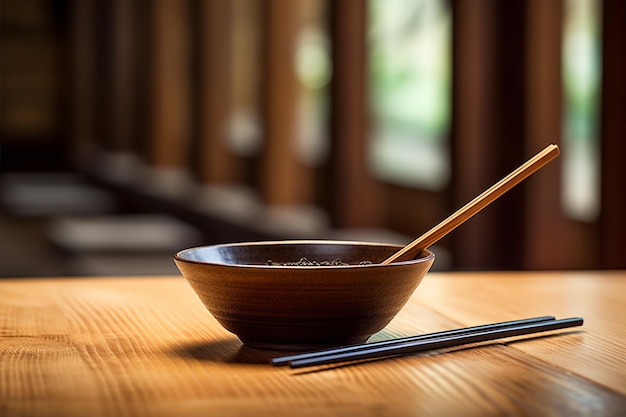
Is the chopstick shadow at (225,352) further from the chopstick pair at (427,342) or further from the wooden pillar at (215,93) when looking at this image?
the wooden pillar at (215,93)

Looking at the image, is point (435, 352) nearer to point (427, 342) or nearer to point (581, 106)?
point (427, 342)

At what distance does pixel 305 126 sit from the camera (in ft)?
17.0

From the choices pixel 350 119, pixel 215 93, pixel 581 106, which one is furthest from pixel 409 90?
pixel 215 93

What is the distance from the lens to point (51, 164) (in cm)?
1053

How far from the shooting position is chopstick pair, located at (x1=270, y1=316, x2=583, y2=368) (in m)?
0.80

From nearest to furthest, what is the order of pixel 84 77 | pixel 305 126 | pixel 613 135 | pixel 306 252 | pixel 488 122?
1. pixel 306 252
2. pixel 613 135
3. pixel 488 122
4. pixel 305 126
5. pixel 84 77

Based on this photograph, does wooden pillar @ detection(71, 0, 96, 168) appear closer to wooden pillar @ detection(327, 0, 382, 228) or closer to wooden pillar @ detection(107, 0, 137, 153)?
wooden pillar @ detection(107, 0, 137, 153)

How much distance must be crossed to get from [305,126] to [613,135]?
9.63ft

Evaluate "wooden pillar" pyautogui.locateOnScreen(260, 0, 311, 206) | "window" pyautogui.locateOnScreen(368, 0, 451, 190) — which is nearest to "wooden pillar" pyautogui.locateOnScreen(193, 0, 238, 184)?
"wooden pillar" pyautogui.locateOnScreen(260, 0, 311, 206)

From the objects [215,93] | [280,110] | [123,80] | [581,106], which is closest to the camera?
[581,106]

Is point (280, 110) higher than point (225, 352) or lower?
higher

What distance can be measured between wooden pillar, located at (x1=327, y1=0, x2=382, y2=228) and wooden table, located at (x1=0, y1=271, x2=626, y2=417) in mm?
2777

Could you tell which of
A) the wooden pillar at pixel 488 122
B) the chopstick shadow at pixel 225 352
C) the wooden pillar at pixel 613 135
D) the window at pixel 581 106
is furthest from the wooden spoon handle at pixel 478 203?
the wooden pillar at pixel 488 122

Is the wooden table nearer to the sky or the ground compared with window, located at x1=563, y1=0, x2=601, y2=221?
nearer to the ground
